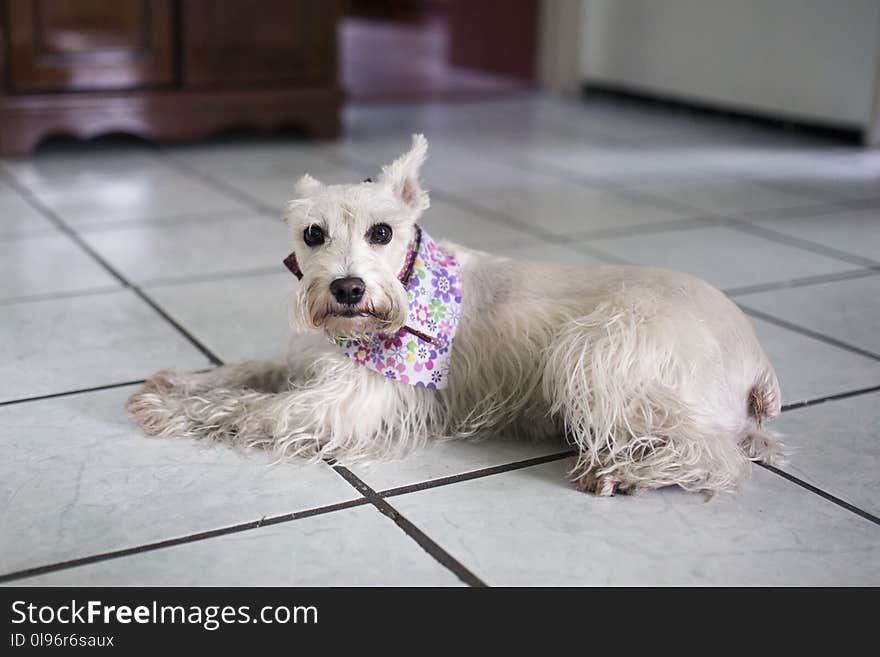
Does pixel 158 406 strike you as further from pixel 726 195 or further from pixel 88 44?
pixel 88 44

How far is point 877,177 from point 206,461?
3.46m

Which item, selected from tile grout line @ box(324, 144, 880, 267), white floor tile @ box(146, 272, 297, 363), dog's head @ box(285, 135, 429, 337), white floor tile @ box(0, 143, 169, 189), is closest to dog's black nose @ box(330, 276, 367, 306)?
dog's head @ box(285, 135, 429, 337)

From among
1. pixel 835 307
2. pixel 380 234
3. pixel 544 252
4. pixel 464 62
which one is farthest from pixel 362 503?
pixel 464 62

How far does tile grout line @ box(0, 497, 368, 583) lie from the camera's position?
1.53 meters

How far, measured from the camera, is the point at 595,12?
6.40 meters

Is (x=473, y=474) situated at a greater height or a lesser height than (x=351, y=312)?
lesser

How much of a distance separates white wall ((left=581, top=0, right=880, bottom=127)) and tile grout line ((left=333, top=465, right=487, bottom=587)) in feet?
12.8

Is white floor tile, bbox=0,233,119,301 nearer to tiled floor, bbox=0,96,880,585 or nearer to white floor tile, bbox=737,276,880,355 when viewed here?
tiled floor, bbox=0,96,880,585

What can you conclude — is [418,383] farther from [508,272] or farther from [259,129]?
[259,129]

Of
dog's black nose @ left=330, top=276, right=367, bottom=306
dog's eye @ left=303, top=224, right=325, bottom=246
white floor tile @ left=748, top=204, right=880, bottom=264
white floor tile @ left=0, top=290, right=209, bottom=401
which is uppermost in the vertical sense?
dog's eye @ left=303, top=224, right=325, bottom=246

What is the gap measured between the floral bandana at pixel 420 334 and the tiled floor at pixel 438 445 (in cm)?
15

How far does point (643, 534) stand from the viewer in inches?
65.5

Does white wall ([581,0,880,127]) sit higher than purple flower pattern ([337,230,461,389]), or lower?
higher

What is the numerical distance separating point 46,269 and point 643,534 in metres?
1.97
